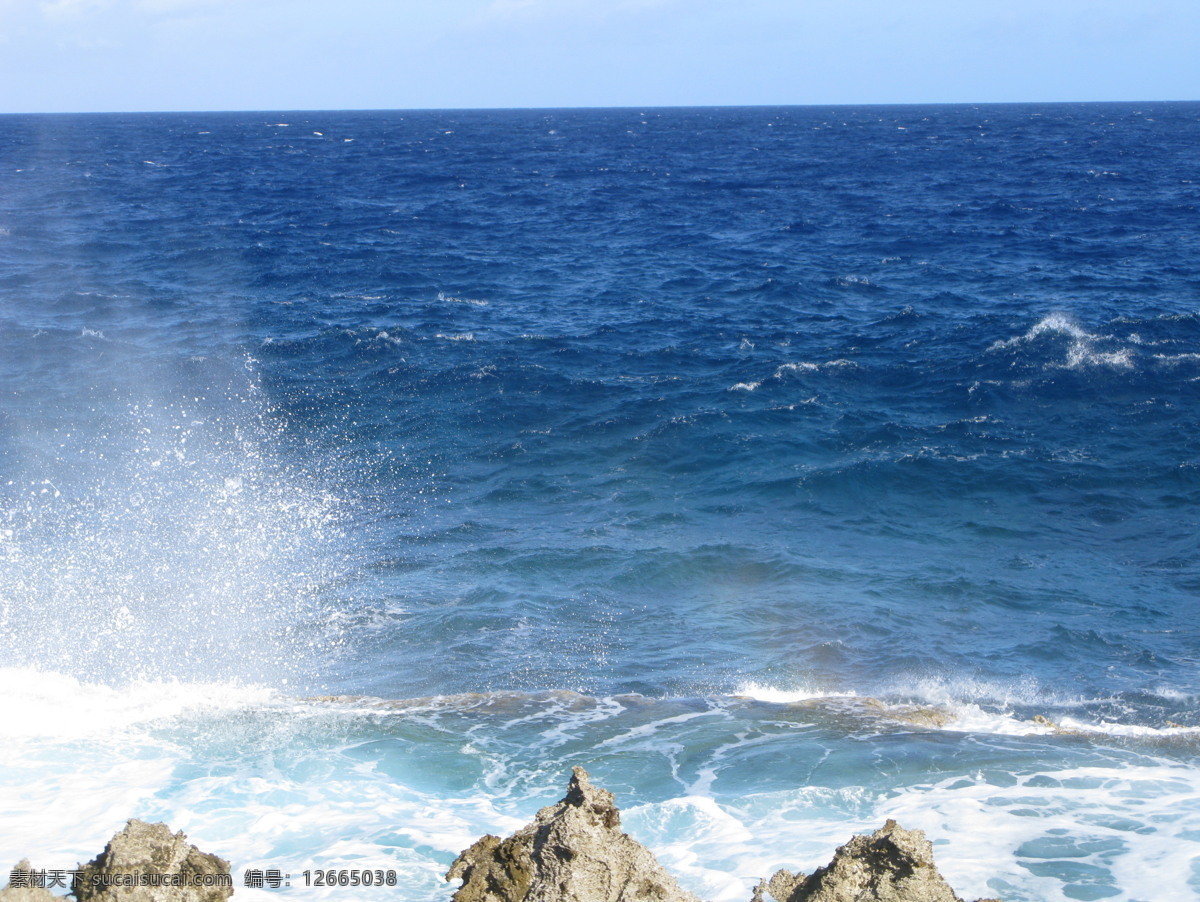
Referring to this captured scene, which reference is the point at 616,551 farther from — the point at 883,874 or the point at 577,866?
the point at 883,874

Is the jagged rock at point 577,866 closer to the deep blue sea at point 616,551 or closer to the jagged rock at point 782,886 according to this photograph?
the jagged rock at point 782,886

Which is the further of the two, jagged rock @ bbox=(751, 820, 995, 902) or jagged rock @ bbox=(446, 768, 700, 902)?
jagged rock @ bbox=(446, 768, 700, 902)

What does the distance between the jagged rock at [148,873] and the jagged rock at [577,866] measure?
221cm

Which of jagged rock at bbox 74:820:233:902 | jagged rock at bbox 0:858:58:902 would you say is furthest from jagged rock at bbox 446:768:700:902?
jagged rock at bbox 0:858:58:902

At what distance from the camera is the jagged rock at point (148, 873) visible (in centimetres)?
891

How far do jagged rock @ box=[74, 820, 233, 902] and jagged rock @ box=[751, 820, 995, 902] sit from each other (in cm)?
511

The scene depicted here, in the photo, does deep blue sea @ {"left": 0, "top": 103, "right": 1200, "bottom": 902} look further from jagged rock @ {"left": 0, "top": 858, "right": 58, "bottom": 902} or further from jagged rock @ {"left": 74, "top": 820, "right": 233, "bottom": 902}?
jagged rock @ {"left": 0, "top": 858, "right": 58, "bottom": 902}

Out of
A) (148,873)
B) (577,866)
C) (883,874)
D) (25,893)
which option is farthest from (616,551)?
(25,893)

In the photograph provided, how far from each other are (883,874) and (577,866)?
8.09 ft

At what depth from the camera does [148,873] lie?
9.02m

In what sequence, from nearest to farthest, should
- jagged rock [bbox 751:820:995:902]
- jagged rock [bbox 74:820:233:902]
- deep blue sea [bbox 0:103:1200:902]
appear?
jagged rock [bbox 751:820:995:902], jagged rock [bbox 74:820:233:902], deep blue sea [bbox 0:103:1200:902]

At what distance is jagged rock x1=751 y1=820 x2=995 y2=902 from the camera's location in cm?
853

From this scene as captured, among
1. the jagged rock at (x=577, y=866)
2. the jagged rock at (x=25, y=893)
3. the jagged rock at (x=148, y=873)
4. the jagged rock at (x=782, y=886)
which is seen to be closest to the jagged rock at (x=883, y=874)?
the jagged rock at (x=782, y=886)

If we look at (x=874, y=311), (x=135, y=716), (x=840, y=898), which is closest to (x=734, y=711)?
(x=840, y=898)
